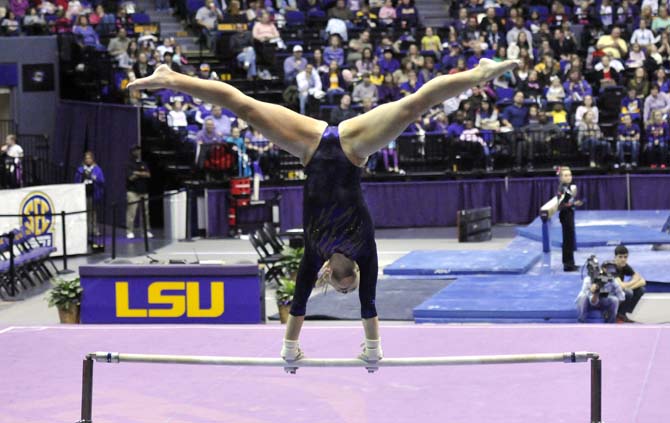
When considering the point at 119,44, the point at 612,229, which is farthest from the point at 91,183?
the point at 612,229

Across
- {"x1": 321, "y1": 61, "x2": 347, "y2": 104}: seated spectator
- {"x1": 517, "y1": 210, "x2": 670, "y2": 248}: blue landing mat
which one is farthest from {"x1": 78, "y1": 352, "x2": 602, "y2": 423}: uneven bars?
{"x1": 321, "y1": 61, "x2": 347, "y2": 104}: seated spectator

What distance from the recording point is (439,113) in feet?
78.7

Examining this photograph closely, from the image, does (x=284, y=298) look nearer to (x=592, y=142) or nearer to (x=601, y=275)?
(x=601, y=275)

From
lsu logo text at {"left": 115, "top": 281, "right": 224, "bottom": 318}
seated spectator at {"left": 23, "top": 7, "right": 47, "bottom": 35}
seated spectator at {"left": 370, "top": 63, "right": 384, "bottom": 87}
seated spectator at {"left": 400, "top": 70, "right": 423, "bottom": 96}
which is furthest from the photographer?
seated spectator at {"left": 23, "top": 7, "right": 47, "bottom": 35}

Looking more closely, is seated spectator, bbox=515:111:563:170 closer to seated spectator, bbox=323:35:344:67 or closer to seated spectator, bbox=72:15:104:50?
seated spectator, bbox=323:35:344:67

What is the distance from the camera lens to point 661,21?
26.6 metres

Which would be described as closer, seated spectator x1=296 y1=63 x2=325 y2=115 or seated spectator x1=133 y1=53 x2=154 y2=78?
seated spectator x1=133 y1=53 x2=154 y2=78

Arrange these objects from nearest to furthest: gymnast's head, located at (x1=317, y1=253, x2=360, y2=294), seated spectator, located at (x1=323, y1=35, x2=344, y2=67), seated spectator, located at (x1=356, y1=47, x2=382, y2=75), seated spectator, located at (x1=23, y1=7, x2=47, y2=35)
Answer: gymnast's head, located at (x1=317, y1=253, x2=360, y2=294)
seated spectator, located at (x1=356, y1=47, x2=382, y2=75)
seated spectator, located at (x1=323, y1=35, x2=344, y2=67)
seated spectator, located at (x1=23, y1=7, x2=47, y2=35)

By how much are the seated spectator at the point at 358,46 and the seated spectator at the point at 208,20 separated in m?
3.10

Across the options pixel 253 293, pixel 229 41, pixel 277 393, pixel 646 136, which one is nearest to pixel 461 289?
pixel 253 293

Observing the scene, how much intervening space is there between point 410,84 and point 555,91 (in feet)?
9.31

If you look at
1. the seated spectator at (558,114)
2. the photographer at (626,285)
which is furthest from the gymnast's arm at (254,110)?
the seated spectator at (558,114)

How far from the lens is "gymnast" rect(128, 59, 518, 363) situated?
7.70 metres

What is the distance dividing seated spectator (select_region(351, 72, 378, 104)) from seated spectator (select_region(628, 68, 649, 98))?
200 inches
